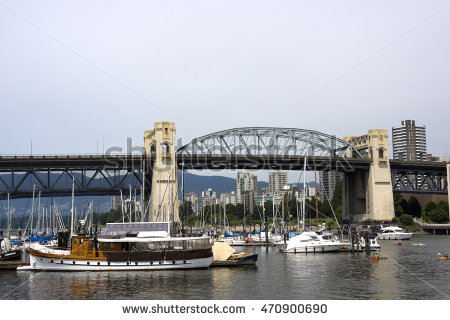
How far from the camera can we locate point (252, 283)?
146ft

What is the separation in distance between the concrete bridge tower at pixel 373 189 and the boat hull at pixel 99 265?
10900cm

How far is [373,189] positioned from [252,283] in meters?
117

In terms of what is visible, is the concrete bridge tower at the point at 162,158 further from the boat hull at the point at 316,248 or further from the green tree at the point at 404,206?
the green tree at the point at 404,206

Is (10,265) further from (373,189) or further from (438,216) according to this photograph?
(438,216)

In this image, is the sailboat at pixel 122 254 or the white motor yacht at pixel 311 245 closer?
the sailboat at pixel 122 254

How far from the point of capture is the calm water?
3834 cm

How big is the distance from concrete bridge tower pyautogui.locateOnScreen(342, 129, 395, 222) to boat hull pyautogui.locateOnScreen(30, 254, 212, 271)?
108996mm

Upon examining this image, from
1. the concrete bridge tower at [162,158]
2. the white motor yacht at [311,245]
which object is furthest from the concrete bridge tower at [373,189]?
the white motor yacht at [311,245]

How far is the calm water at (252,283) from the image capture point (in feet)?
126

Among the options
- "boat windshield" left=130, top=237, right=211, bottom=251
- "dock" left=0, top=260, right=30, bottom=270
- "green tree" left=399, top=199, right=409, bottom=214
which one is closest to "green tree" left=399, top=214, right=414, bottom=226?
"green tree" left=399, top=199, right=409, bottom=214

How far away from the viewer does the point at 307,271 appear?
2110 inches
